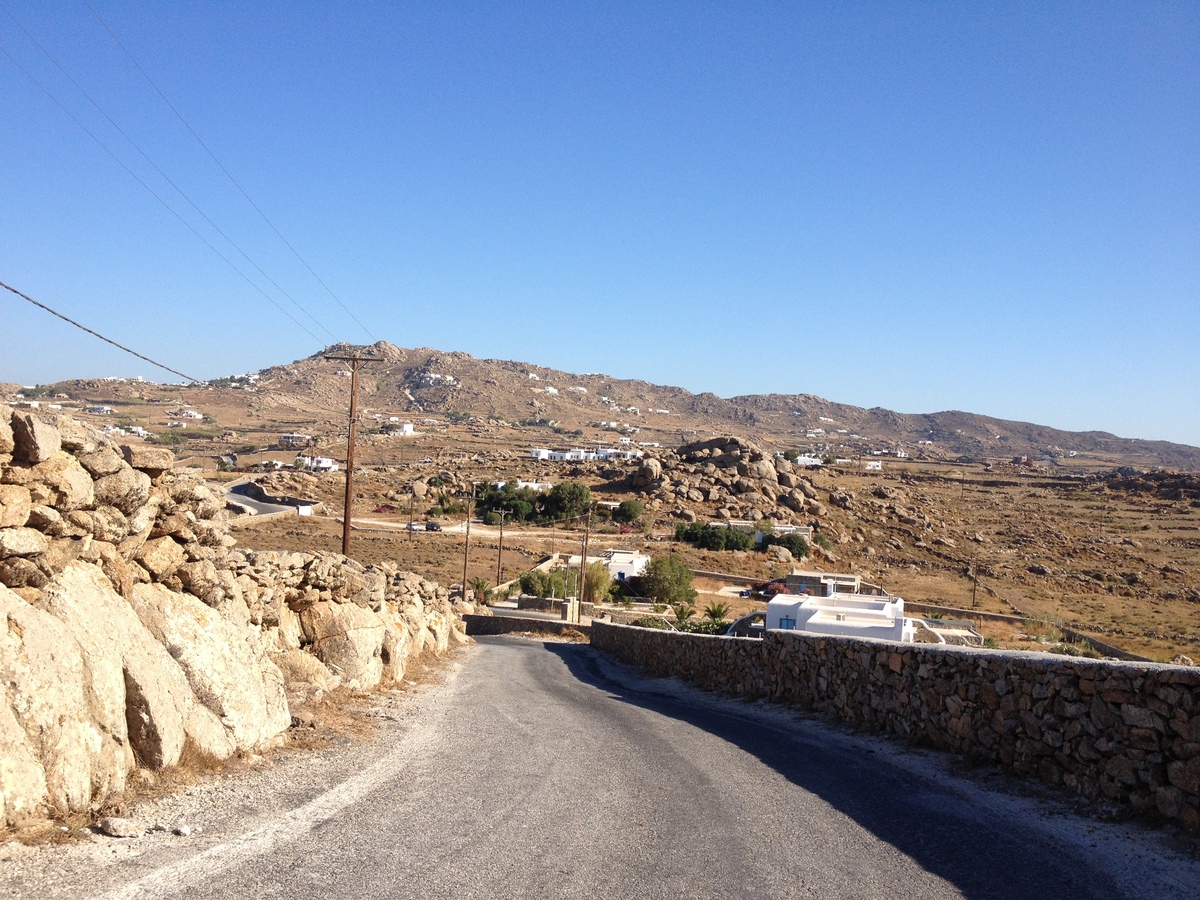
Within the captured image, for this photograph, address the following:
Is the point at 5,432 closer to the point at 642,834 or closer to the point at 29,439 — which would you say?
the point at 29,439

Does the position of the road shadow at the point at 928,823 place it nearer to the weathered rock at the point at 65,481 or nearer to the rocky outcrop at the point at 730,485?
the weathered rock at the point at 65,481

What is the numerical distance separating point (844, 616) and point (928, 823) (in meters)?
29.4

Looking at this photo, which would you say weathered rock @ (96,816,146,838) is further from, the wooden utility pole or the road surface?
the wooden utility pole

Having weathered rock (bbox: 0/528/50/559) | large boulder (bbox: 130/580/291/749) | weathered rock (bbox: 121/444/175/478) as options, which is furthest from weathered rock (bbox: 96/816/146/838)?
weathered rock (bbox: 121/444/175/478)

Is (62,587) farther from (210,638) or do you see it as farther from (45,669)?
(210,638)

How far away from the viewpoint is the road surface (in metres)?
5.70

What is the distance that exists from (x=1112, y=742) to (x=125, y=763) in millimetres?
7737

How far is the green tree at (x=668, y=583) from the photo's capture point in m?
56.2

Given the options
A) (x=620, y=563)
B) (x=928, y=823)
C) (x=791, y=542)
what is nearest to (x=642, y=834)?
(x=928, y=823)

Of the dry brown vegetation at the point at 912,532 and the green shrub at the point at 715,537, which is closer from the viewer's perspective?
the dry brown vegetation at the point at 912,532

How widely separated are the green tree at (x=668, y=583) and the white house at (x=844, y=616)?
1528 centimetres

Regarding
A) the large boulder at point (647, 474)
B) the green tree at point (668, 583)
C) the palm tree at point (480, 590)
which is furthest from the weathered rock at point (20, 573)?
the large boulder at point (647, 474)

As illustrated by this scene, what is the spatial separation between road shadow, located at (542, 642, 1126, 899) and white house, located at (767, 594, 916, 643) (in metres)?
19.1

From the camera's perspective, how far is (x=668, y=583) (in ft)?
186
